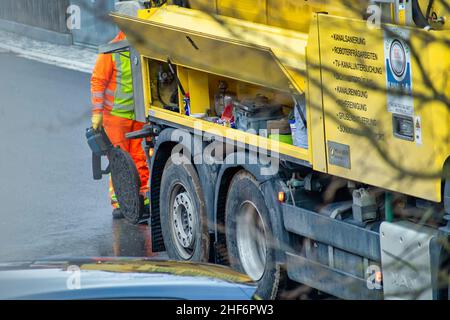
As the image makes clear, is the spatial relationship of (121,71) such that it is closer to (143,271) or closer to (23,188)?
(23,188)

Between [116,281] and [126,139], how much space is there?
24.6ft

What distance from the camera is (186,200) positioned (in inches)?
385

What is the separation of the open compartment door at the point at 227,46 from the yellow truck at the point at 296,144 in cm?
2

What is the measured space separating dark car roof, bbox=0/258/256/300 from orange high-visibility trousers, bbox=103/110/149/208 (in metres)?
6.99

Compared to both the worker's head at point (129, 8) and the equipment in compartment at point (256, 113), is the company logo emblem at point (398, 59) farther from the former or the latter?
the worker's head at point (129, 8)

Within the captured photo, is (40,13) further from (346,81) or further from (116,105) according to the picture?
(346,81)

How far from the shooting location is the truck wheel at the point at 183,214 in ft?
31.0

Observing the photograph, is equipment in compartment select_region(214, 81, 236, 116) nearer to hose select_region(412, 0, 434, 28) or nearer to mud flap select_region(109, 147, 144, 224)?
mud flap select_region(109, 147, 144, 224)

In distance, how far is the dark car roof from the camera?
4.66 metres

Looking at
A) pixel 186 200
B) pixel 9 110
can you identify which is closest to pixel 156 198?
pixel 186 200

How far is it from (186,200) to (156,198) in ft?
2.34

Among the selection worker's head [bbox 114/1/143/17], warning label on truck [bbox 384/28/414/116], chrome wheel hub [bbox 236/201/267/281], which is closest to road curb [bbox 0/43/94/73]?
worker's head [bbox 114/1/143/17]

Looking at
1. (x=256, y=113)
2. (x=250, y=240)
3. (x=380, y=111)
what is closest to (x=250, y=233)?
(x=250, y=240)

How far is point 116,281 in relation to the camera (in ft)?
15.7
